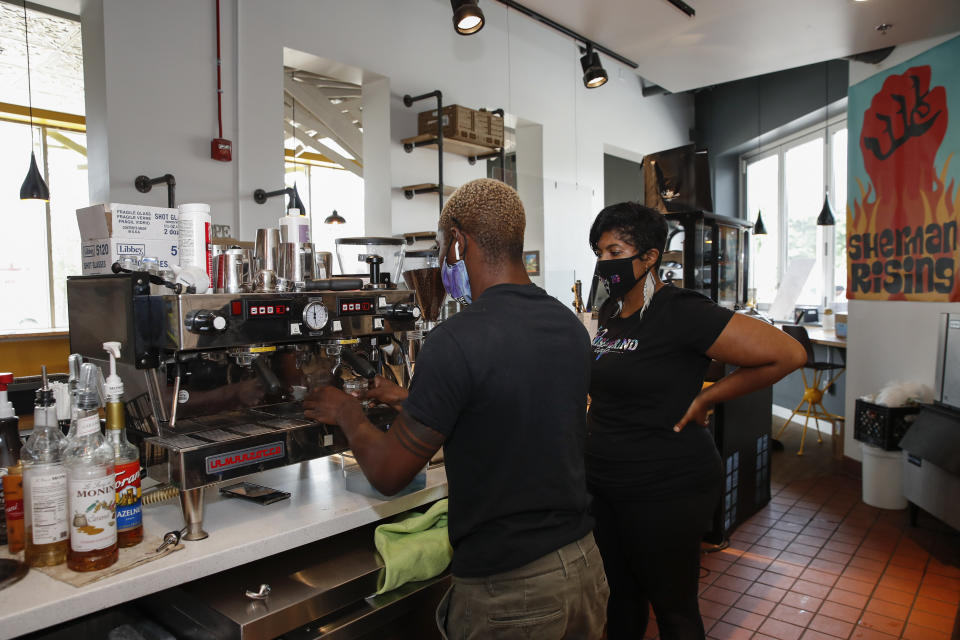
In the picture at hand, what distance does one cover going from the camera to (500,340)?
1.16 metres

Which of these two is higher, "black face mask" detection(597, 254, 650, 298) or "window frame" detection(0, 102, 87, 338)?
"window frame" detection(0, 102, 87, 338)

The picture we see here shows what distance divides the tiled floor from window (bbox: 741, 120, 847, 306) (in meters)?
3.41

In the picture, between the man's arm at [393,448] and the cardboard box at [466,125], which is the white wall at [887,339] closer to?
the cardboard box at [466,125]

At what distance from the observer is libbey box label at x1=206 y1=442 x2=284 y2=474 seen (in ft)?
4.27

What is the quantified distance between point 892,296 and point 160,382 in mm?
4556

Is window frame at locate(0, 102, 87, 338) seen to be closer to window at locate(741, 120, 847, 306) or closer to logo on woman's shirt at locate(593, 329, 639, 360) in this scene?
logo on woman's shirt at locate(593, 329, 639, 360)

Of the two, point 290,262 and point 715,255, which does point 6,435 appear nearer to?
point 290,262

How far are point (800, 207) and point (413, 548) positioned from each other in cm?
754

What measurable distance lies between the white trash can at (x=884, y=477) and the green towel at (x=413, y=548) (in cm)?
355

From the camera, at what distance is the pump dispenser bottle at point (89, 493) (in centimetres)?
114

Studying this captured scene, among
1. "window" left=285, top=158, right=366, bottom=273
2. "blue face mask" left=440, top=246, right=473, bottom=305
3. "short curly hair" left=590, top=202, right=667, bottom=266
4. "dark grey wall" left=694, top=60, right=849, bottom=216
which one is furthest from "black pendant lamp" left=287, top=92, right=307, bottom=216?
"dark grey wall" left=694, top=60, right=849, bottom=216

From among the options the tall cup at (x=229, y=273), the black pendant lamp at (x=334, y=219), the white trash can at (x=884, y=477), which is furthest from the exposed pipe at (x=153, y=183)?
the white trash can at (x=884, y=477)

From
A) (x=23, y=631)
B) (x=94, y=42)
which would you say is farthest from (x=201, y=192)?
(x=23, y=631)

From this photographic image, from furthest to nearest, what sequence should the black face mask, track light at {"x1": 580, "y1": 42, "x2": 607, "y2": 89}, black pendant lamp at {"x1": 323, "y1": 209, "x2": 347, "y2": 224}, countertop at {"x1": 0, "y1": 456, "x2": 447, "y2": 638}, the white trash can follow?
black pendant lamp at {"x1": 323, "y1": 209, "x2": 347, "y2": 224}
track light at {"x1": 580, "y1": 42, "x2": 607, "y2": 89}
the white trash can
the black face mask
countertop at {"x1": 0, "y1": 456, "x2": 447, "y2": 638}
